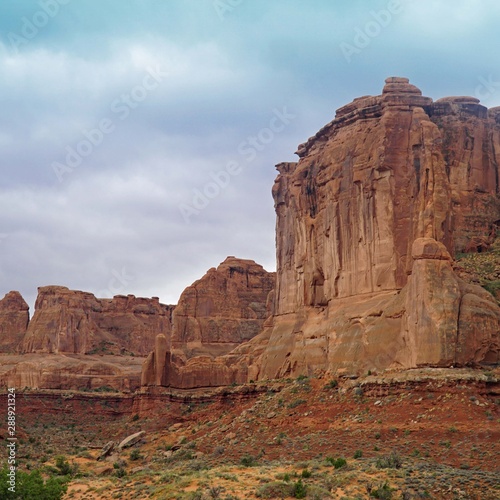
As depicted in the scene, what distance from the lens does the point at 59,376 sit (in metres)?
106

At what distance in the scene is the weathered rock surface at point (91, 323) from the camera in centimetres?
13050

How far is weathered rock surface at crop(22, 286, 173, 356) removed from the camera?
130 m

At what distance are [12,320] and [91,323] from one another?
1269cm

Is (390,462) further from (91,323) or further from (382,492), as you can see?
(91,323)

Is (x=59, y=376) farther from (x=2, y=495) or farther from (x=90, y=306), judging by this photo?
(x=2, y=495)

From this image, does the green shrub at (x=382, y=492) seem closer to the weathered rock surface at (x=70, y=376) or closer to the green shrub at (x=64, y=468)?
the green shrub at (x=64, y=468)

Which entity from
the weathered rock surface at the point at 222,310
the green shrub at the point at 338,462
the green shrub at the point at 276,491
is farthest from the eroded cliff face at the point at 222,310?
the green shrub at the point at 276,491

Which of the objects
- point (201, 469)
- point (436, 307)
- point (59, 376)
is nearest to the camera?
point (201, 469)

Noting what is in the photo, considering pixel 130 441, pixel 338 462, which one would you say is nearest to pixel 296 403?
pixel 338 462

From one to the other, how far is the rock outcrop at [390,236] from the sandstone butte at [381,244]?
0.07 metres

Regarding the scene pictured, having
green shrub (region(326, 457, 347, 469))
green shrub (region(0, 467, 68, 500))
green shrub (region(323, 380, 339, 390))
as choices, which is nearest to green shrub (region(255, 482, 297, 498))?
green shrub (region(326, 457, 347, 469))

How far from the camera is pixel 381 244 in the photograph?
2223 inches

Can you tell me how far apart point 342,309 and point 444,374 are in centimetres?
1428

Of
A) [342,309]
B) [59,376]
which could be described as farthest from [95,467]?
[59,376]
